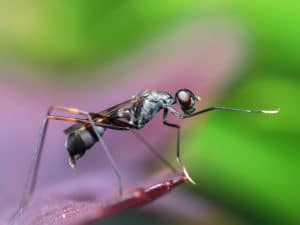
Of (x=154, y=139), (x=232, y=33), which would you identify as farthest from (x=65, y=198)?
(x=232, y=33)

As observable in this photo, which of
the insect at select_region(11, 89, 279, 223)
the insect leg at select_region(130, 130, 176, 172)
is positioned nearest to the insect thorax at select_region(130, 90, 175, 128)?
the insect at select_region(11, 89, 279, 223)

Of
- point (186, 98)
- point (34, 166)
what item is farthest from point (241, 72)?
point (34, 166)

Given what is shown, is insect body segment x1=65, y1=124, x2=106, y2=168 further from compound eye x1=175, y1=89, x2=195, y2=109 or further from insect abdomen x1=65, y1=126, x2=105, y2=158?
compound eye x1=175, y1=89, x2=195, y2=109

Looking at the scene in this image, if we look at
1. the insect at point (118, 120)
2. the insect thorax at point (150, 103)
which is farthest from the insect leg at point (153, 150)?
the insect thorax at point (150, 103)

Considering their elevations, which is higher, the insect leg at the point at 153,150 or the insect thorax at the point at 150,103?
the insect thorax at the point at 150,103

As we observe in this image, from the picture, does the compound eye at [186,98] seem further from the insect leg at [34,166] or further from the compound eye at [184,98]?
the insect leg at [34,166]

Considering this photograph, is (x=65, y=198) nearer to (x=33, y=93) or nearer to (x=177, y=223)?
(x=177, y=223)
